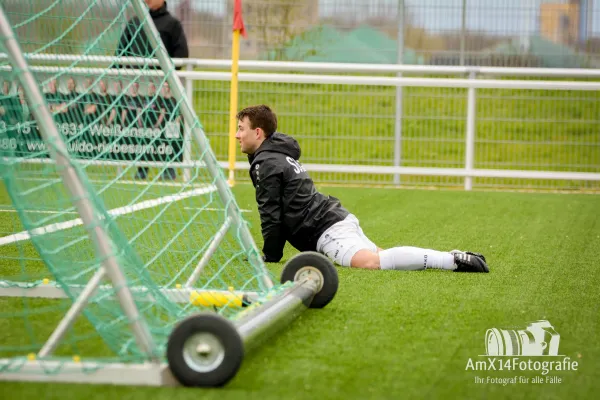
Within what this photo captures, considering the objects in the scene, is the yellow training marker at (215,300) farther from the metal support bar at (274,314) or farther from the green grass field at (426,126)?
the green grass field at (426,126)

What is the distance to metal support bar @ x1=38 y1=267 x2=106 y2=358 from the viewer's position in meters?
2.96

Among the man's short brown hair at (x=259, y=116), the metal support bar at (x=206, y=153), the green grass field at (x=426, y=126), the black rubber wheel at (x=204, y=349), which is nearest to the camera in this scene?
the black rubber wheel at (x=204, y=349)

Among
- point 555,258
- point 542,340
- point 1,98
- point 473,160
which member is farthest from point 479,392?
point 473,160

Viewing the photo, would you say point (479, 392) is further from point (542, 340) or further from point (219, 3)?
point (219, 3)

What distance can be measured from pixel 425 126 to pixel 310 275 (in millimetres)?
7159

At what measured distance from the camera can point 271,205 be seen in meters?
5.05

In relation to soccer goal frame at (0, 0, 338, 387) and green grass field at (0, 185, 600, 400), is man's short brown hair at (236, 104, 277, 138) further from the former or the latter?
soccer goal frame at (0, 0, 338, 387)

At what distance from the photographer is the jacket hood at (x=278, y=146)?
17.1 feet

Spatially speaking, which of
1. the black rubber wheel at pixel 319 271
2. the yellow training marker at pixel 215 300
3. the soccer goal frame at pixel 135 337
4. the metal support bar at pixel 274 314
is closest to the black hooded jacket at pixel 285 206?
the black rubber wheel at pixel 319 271

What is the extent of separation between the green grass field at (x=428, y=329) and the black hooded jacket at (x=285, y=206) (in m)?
0.20

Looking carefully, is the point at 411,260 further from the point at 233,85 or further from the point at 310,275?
the point at 233,85

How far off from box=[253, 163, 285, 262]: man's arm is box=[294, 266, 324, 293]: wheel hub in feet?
3.43

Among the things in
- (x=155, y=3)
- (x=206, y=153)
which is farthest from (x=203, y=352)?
(x=155, y=3)

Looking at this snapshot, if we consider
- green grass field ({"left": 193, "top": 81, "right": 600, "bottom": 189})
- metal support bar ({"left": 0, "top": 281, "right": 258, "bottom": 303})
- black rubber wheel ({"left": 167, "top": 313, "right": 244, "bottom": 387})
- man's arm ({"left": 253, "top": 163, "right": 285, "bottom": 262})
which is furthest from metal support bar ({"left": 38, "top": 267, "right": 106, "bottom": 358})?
green grass field ({"left": 193, "top": 81, "right": 600, "bottom": 189})
